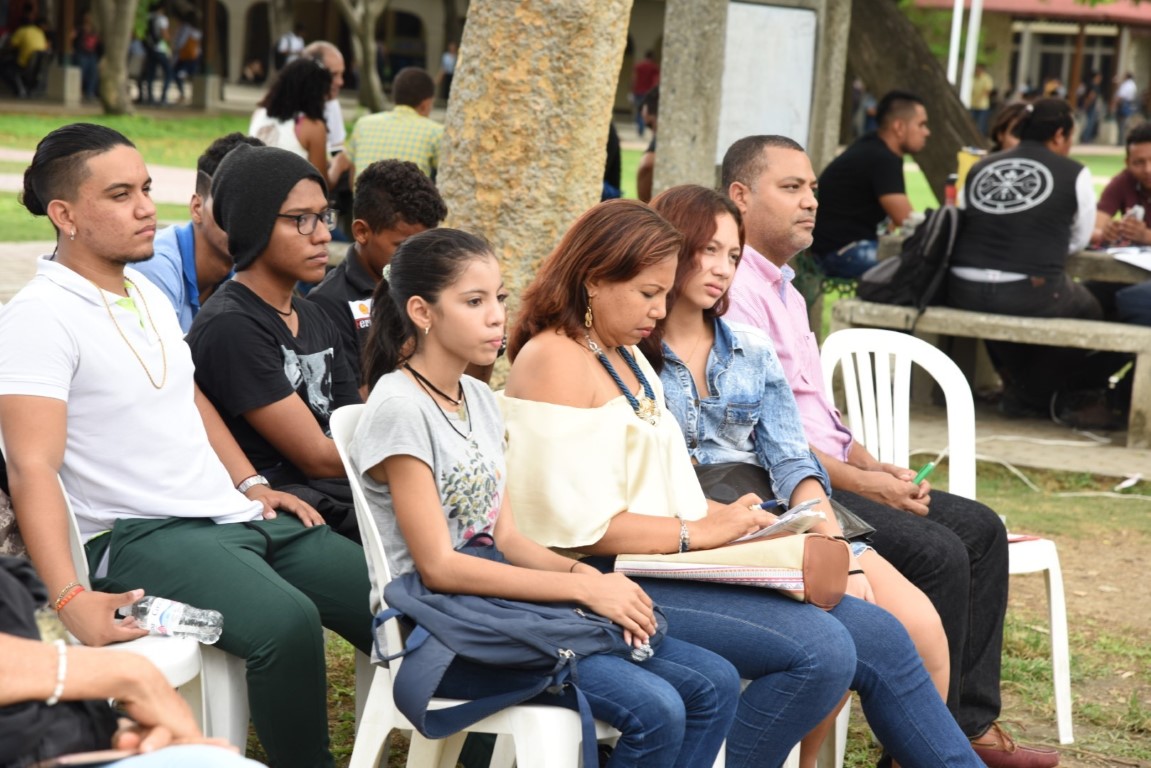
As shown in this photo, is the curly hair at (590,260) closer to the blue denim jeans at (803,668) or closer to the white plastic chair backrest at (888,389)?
the blue denim jeans at (803,668)

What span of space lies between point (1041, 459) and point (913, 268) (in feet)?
3.82

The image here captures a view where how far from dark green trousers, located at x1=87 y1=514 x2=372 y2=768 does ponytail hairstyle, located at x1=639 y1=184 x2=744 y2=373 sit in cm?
107

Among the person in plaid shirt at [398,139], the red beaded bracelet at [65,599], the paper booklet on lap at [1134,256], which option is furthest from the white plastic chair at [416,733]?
the paper booklet on lap at [1134,256]

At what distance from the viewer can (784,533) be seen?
A: 3297 millimetres

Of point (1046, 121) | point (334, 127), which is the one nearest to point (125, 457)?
point (1046, 121)

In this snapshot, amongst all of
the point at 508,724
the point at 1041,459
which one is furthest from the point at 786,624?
the point at 1041,459

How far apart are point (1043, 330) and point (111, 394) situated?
5.47 metres

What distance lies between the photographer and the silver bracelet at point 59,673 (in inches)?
84.4

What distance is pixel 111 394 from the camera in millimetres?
3020

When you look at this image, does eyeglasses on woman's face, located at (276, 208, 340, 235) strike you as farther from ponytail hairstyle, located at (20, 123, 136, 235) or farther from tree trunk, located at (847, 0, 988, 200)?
tree trunk, located at (847, 0, 988, 200)

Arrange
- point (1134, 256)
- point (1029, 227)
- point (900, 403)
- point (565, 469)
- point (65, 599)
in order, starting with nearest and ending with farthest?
point (65, 599) < point (565, 469) < point (900, 403) < point (1029, 227) < point (1134, 256)

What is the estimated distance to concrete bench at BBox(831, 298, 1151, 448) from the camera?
24.0 ft

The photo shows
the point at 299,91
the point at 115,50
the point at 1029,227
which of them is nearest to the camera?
the point at 1029,227

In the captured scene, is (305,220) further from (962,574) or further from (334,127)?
(334,127)
